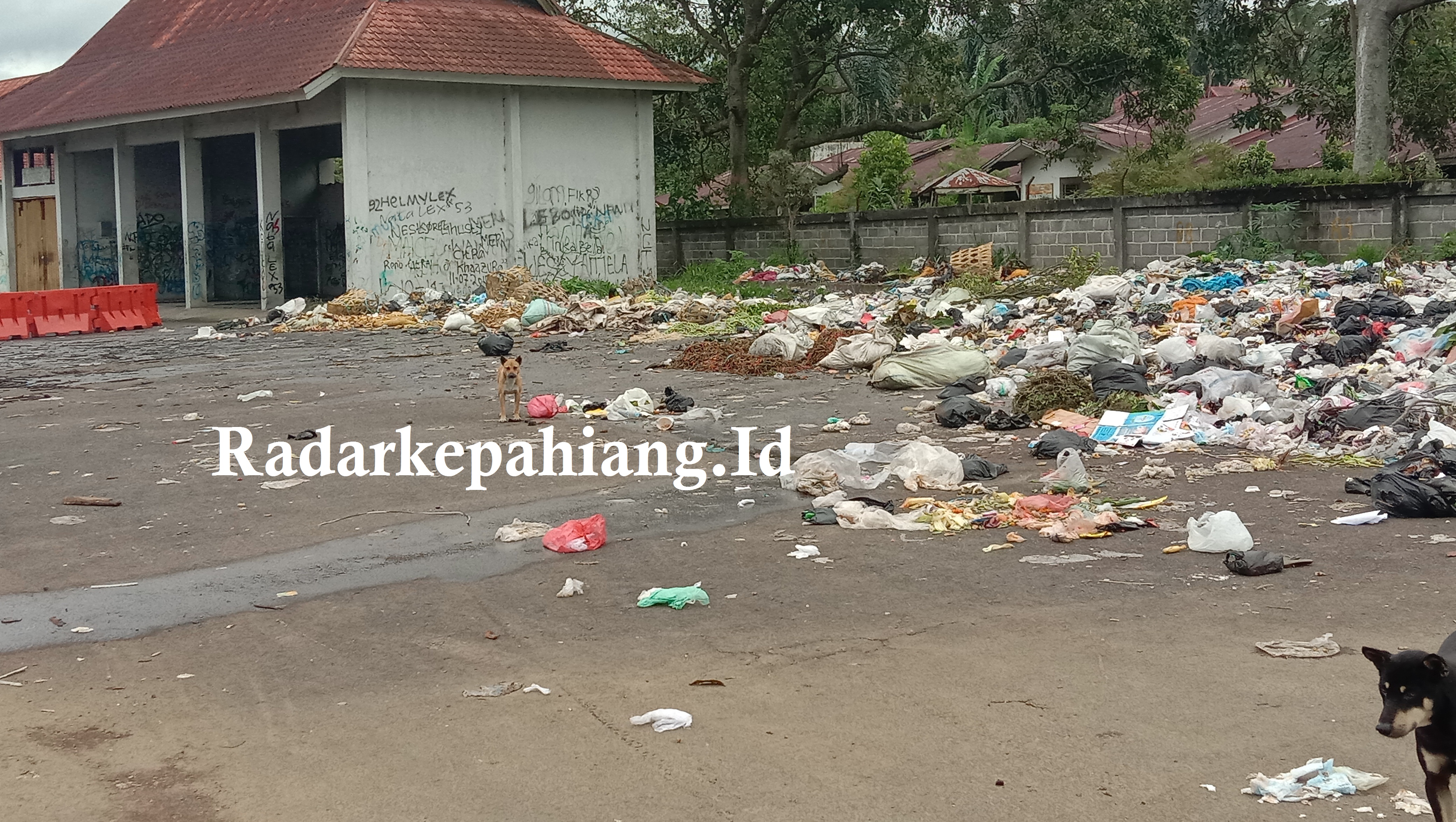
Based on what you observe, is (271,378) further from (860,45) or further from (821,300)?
(860,45)

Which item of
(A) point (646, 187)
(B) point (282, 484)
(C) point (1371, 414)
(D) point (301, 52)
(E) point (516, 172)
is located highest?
(D) point (301, 52)

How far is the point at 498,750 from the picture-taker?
4352mm

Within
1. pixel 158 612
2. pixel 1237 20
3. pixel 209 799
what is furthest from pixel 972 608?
pixel 1237 20

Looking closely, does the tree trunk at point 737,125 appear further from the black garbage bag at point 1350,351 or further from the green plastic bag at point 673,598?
the green plastic bag at point 673,598

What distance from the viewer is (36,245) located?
32.8m

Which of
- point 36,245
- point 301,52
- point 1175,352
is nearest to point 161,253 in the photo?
point 36,245

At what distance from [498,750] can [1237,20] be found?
30636 mm

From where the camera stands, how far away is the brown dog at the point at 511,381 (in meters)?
11.1

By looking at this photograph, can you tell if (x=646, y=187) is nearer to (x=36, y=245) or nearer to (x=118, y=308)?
(x=118, y=308)

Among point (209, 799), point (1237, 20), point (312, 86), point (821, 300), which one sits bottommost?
point (209, 799)

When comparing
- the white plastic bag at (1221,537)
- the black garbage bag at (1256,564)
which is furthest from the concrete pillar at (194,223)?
the black garbage bag at (1256,564)

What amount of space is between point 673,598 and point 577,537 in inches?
48.0

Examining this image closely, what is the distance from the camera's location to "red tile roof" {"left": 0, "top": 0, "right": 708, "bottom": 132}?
82.6 ft

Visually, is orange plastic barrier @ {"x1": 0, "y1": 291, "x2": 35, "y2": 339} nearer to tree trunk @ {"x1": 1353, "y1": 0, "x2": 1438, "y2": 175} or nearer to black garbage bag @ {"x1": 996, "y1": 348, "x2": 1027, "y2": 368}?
black garbage bag @ {"x1": 996, "y1": 348, "x2": 1027, "y2": 368}
